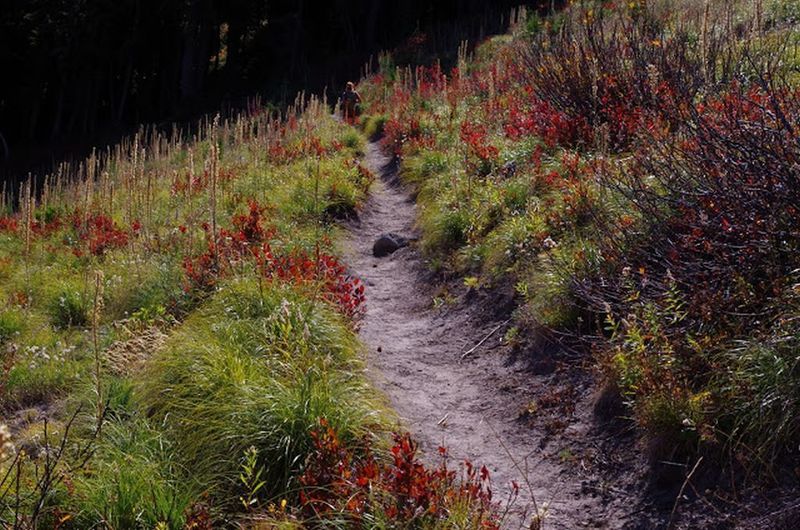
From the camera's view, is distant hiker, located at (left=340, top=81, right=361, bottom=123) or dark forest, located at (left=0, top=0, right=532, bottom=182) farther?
dark forest, located at (left=0, top=0, right=532, bottom=182)

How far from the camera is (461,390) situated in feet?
20.0

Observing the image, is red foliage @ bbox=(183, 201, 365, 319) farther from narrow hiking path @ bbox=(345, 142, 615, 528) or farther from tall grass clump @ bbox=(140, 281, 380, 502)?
narrow hiking path @ bbox=(345, 142, 615, 528)

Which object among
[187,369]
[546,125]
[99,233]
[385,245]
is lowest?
[99,233]

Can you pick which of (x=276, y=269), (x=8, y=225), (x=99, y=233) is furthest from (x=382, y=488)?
(x=8, y=225)

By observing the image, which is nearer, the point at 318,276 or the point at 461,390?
the point at 461,390

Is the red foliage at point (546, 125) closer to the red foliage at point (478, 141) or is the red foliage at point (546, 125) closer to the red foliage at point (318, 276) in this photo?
the red foliage at point (478, 141)

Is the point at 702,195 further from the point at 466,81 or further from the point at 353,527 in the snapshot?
the point at 466,81

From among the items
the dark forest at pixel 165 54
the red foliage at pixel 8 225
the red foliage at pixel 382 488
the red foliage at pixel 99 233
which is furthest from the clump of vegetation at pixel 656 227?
the dark forest at pixel 165 54

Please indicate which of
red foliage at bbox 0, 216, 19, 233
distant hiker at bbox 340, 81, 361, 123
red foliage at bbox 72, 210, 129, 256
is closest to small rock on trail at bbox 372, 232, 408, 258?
red foliage at bbox 72, 210, 129, 256

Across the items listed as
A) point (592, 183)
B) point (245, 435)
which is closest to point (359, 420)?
point (245, 435)

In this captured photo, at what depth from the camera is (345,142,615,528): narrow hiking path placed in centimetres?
457

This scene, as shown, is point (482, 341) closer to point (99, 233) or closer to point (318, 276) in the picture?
point (318, 276)

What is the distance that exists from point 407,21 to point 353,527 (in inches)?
1327

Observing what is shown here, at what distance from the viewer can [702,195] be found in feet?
17.0
